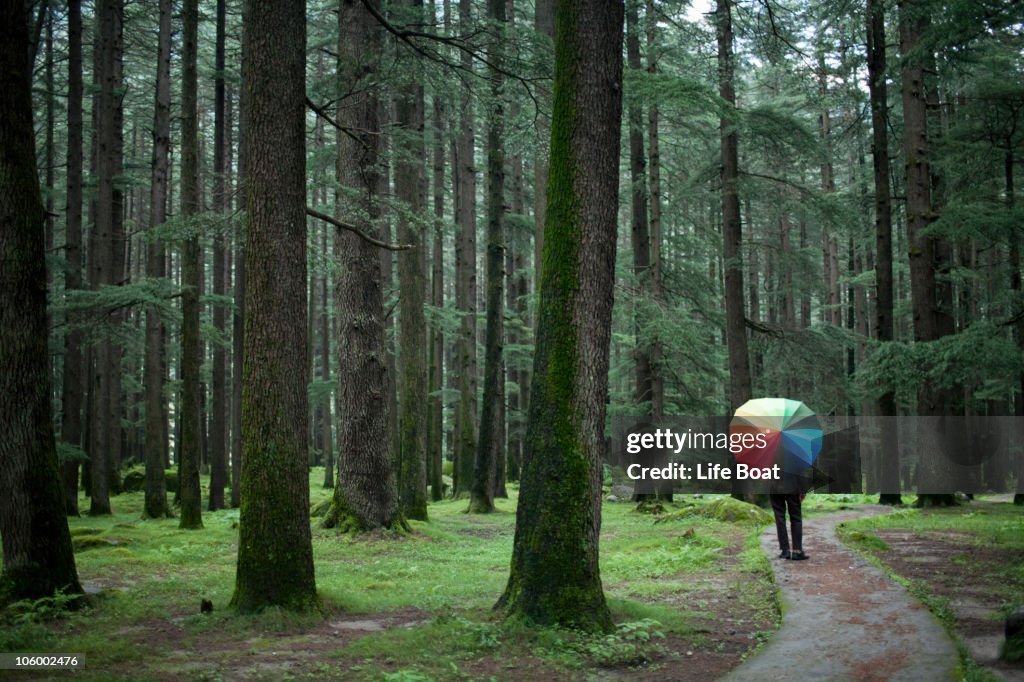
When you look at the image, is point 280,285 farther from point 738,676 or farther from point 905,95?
point 905,95

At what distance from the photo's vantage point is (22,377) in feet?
25.1

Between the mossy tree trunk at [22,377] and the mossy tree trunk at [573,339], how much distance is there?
4339mm

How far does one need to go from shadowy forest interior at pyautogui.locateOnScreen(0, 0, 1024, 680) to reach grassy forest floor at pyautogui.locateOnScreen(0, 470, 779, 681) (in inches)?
Answer: 2.1

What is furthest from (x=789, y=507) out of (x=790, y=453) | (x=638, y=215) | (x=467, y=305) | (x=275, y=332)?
(x=467, y=305)

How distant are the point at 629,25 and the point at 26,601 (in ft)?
60.4

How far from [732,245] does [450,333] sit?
9.96m

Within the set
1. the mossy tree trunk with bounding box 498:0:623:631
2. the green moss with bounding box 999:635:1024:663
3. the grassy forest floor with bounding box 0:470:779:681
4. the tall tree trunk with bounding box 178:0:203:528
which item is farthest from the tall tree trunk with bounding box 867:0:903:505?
the tall tree trunk with bounding box 178:0:203:528

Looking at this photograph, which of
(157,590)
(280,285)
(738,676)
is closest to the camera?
(738,676)

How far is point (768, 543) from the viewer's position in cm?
1224

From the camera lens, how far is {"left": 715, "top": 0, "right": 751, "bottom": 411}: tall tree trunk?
19.0m

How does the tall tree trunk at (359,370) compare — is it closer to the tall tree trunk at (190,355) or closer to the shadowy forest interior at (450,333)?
the shadowy forest interior at (450,333)

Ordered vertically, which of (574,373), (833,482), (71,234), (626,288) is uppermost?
(71,234)

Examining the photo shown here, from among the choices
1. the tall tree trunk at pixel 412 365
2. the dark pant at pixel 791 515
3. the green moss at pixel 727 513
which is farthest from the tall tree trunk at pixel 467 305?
the dark pant at pixel 791 515

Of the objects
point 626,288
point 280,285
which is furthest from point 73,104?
point 280,285
